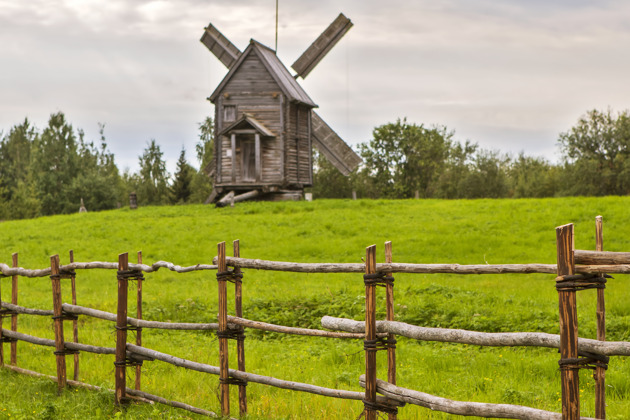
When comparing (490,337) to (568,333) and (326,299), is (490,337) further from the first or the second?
(326,299)

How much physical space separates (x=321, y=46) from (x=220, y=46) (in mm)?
6637

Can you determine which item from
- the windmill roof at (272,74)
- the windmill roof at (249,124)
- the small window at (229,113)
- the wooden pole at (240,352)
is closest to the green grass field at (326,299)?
the wooden pole at (240,352)

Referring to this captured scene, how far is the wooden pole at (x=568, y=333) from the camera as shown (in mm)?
4203

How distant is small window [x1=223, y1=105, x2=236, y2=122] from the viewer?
3644 cm

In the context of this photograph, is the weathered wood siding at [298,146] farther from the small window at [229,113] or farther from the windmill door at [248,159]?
the small window at [229,113]

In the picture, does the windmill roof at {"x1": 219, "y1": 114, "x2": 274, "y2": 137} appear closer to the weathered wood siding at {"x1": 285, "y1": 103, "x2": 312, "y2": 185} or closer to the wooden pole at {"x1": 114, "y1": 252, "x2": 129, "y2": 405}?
the weathered wood siding at {"x1": 285, "y1": 103, "x2": 312, "y2": 185}

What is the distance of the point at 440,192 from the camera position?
64.8 m

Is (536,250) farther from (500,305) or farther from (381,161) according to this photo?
(381,161)

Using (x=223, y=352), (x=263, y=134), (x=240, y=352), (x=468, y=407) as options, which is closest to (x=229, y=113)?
(x=263, y=134)

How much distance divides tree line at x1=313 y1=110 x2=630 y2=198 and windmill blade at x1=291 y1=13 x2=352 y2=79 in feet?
85.9

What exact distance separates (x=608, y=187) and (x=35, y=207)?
2249 inches

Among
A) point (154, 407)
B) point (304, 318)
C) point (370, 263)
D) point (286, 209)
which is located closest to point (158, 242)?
point (286, 209)

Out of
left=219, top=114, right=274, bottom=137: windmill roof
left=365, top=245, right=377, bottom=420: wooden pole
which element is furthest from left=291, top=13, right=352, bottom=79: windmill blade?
left=365, top=245, right=377, bottom=420: wooden pole

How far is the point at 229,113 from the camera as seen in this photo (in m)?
36.6
